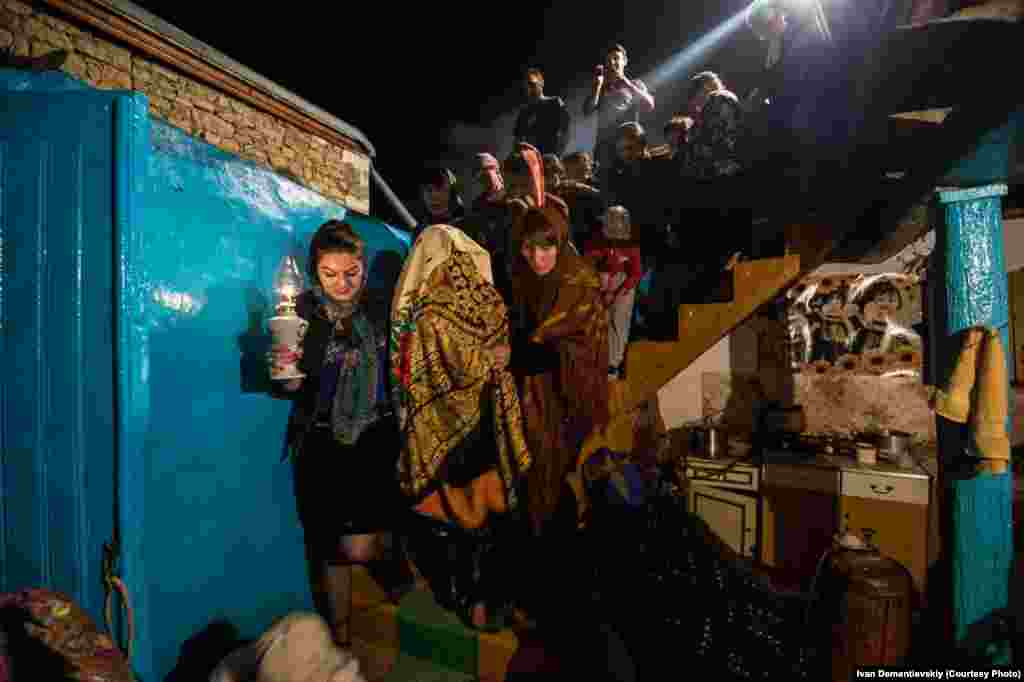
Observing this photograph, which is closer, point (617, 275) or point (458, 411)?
point (458, 411)

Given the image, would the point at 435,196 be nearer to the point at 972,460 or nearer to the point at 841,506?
the point at 972,460

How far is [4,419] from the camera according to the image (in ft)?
6.88

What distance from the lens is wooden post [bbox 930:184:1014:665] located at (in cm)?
243

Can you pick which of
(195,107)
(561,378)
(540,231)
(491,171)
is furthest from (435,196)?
(195,107)

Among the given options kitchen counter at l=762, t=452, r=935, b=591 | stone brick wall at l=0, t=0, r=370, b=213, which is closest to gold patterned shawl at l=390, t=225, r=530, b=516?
stone brick wall at l=0, t=0, r=370, b=213

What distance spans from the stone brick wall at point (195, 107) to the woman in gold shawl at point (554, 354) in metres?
3.16

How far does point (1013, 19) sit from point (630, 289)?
2.93 meters

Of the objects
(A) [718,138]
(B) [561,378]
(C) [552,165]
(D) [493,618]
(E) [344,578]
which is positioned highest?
(C) [552,165]

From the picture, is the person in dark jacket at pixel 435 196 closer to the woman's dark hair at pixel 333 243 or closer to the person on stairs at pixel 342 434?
the woman's dark hair at pixel 333 243

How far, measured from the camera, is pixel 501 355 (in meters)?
2.92

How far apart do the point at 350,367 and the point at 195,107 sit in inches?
204

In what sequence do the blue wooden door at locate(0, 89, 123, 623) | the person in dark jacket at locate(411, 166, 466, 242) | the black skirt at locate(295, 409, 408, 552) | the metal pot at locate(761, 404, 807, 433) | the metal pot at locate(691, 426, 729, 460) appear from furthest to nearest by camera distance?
the metal pot at locate(761, 404, 807, 433) → the metal pot at locate(691, 426, 729, 460) → the person in dark jacket at locate(411, 166, 466, 242) → the black skirt at locate(295, 409, 408, 552) → the blue wooden door at locate(0, 89, 123, 623)

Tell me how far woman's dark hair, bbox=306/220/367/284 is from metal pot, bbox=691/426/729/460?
463 cm

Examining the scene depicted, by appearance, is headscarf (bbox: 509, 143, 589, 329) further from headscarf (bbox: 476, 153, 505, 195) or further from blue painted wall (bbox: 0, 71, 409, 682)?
blue painted wall (bbox: 0, 71, 409, 682)
